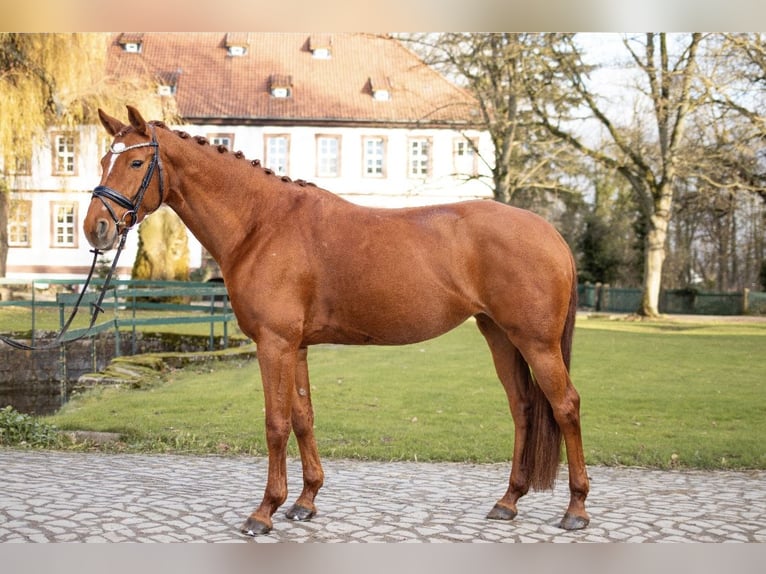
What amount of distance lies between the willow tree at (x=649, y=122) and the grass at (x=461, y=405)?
103 inches

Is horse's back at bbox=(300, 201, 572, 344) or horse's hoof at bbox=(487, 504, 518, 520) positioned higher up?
horse's back at bbox=(300, 201, 572, 344)

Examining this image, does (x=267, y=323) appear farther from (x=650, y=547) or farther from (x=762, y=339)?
(x=762, y=339)

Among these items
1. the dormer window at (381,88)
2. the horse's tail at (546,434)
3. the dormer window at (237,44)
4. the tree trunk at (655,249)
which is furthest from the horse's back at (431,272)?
the tree trunk at (655,249)

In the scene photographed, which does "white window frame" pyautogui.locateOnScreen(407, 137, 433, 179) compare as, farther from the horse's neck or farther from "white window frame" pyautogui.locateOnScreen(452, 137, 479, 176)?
the horse's neck

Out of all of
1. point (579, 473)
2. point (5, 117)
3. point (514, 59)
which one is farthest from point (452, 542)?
point (514, 59)

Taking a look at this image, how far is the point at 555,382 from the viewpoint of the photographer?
3.54m

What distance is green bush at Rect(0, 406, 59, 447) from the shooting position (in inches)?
229

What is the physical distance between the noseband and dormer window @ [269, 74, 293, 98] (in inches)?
274

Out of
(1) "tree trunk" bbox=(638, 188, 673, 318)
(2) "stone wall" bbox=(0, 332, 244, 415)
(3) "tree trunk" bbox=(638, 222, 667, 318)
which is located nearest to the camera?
(2) "stone wall" bbox=(0, 332, 244, 415)

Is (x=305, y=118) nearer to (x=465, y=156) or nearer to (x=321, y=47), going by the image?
(x=321, y=47)

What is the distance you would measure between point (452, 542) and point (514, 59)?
28.0ft

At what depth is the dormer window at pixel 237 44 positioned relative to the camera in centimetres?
969

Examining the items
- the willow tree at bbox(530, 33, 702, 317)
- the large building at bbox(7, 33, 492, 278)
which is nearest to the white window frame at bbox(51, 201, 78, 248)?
the large building at bbox(7, 33, 492, 278)
